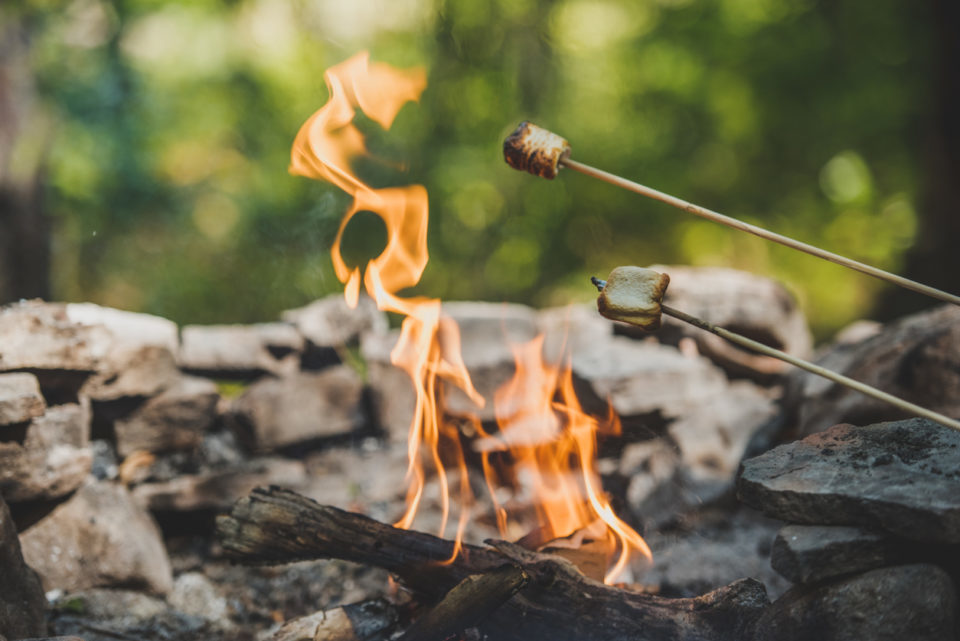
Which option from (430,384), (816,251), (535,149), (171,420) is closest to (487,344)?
(430,384)

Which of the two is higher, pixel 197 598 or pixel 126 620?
pixel 126 620

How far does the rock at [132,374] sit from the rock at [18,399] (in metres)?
0.60

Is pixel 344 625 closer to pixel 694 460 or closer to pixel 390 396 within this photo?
pixel 694 460

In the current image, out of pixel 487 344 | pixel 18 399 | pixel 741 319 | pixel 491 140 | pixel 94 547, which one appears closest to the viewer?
pixel 18 399

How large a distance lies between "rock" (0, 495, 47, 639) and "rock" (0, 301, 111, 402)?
0.78 metres

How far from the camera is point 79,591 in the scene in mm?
2908

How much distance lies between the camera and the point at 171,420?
154 inches

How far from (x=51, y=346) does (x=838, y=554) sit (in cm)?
320

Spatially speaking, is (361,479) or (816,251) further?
(361,479)

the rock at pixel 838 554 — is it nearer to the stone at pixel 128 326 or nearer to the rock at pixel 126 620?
the rock at pixel 126 620

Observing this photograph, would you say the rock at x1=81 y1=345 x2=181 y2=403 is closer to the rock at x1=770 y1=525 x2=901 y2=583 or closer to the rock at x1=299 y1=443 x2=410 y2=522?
the rock at x1=299 y1=443 x2=410 y2=522

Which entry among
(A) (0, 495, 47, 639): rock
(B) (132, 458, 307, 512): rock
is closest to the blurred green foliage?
(B) (132, 458, 307, 512): rock

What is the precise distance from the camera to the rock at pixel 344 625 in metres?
2.14

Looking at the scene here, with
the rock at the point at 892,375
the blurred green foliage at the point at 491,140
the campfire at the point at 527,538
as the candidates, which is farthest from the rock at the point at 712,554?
the blurred green foliage at the point at 491,140
